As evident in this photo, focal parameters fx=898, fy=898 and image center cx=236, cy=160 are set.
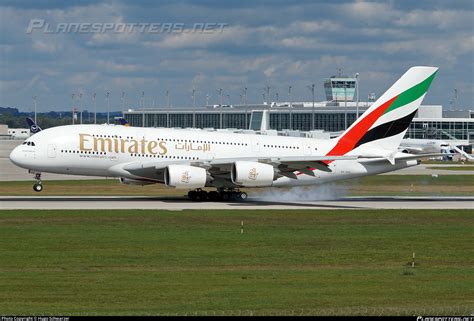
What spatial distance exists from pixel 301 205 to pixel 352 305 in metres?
30.7

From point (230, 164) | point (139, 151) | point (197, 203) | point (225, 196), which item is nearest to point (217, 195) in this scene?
A: point (225, 196)

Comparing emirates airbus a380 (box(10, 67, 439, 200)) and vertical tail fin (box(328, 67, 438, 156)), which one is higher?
vertical tail fin (box(328, 67, 438, 156))

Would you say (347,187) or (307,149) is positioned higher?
(307,149)

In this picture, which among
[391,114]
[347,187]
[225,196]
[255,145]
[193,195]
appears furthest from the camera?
[347,187]

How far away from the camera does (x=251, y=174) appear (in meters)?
51.2

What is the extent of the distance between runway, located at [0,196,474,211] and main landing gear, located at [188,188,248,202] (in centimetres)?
68

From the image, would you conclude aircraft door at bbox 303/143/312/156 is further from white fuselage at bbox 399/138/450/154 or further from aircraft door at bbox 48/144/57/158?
white fuselage at bbox 399/138/450/154

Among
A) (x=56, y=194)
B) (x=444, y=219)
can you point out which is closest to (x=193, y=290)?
(x=444, y=219)

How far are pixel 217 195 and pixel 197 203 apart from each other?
2322 mm

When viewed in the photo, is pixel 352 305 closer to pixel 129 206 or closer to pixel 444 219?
pixel 444 219

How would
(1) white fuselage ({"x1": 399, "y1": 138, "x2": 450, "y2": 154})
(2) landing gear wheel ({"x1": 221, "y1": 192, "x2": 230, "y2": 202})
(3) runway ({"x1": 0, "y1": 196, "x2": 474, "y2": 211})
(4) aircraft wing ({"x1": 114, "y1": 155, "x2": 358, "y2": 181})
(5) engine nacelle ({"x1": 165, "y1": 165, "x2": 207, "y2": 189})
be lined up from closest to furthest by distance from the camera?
(3) runway ({"x1": 0, "y1": 196, "x2": 474, "y2": 211}) < (5) engine nacelle ({"x1": 165, "y1": 165, "x2": 207, "y2": 189}) < (4) aircraft wing ({"x1": 114, "y1": 155, "x2": 358, "y2": 181}) < (2) landing gear wheel ({"x1": 221, "y1": 192, "x2": 230, "y2": 202}) < (1) white fuselage ({"x1": 399, "y1": 138, "x2": 450, "y2": 154})

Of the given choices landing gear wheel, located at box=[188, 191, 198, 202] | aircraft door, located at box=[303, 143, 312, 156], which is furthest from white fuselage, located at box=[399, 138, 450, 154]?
landing gear wheel, located at box=[188, 191, 198, 202]

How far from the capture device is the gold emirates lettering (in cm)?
5141

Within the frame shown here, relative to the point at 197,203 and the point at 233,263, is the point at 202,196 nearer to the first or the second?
the point at 197,203
